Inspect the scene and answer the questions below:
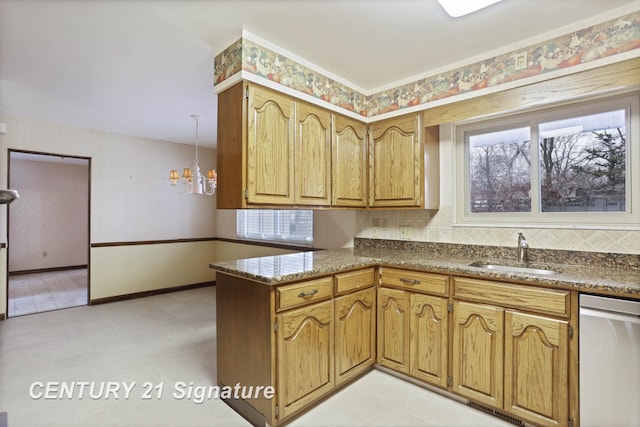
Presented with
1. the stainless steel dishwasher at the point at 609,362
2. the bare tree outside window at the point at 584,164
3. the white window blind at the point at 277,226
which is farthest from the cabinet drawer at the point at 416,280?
the white window blind at the point at 277,226

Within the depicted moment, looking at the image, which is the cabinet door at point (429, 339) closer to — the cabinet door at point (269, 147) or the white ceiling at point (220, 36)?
the cabinet door at point (269, 147)

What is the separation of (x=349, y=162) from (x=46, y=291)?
554 cm

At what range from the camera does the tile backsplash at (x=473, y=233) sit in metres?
2.07

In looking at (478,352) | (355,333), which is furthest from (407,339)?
(478,352)

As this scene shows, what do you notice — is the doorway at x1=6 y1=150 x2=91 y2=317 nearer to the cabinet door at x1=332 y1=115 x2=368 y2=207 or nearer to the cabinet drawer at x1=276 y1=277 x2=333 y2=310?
the cabinet door at x1=332 y1=115 x2=368 y2=207

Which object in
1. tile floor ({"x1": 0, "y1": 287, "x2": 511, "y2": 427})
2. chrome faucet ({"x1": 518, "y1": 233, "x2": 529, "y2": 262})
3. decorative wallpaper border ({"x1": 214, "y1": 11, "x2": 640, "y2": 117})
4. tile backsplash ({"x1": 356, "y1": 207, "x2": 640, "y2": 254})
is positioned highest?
decorative wallpaper border ({"x1": 214, "y1": 11, "x2": 640, "y2": 117})

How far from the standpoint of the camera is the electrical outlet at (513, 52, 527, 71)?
220cm

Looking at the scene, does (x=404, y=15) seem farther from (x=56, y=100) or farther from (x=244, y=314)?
(x=56, y=100)

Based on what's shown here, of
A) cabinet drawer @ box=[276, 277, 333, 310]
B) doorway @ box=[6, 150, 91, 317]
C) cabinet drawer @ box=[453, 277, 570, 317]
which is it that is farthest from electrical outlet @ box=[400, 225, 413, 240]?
doorway @ box=[6, 150, 91, 317]

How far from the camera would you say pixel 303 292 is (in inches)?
78.5

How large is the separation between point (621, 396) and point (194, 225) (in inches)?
217

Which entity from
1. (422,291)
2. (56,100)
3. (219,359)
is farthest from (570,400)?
(56,100)

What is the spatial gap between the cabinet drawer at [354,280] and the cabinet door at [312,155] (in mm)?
634

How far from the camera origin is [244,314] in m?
2.01
